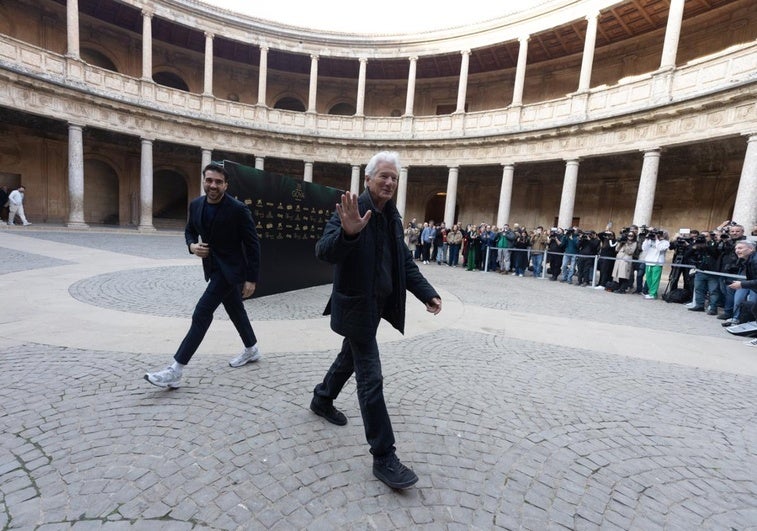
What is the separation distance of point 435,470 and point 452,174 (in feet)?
66.9

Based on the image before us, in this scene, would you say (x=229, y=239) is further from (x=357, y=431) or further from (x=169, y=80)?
(x=169, y=80)

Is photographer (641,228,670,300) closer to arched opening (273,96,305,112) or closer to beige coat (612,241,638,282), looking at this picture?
beige coat (612,241,638,282)

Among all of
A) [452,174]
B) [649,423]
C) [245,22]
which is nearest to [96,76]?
[245,22]

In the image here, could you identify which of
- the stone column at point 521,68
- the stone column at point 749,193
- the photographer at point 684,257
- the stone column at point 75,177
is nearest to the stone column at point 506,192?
the stone column at point 521,68

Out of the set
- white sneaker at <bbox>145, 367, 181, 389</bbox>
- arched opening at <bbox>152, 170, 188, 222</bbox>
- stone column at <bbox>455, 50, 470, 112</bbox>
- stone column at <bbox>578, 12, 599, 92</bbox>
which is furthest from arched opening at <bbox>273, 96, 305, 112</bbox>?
white sneaker at <bbox>145, 367, 181, 389</bbox>

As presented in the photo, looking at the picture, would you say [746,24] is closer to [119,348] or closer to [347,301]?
[347,301]

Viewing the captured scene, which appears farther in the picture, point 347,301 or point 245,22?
point 245,22

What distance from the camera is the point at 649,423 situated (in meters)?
3.12

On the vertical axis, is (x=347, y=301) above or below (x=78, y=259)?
above

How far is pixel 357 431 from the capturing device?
8.88 ft

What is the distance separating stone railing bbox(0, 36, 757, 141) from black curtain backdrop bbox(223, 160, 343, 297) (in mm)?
14151

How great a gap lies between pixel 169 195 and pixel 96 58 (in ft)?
29.0

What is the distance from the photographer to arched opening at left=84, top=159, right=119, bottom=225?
76.3 ft

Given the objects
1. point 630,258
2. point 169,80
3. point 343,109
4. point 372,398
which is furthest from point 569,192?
point 169,80
